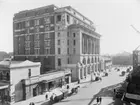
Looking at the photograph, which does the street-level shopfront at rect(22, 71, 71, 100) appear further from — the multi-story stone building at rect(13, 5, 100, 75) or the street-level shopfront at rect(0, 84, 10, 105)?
the multi-story stone building at rect(13, 5, 100, 75)

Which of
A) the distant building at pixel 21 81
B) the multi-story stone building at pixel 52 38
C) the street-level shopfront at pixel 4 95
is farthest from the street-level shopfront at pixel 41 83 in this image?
the multi-story stone building at pixel 52 38

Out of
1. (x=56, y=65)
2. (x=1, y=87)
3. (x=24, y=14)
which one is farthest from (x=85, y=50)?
(x=1, y=87)

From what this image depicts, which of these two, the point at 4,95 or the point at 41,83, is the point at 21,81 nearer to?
the point at 4,95

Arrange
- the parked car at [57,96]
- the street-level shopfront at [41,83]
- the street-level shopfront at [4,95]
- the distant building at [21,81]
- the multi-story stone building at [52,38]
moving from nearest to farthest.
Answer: the parked car at [57,96], the street-level shopfront at [4,95], the distant building at [21,81], the street-level shopfront at [41,83], the multi-story stone building at [52,38]

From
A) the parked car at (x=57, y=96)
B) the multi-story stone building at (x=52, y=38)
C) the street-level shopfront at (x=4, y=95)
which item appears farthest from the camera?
the multi-story stone building at (x=52, y=38)

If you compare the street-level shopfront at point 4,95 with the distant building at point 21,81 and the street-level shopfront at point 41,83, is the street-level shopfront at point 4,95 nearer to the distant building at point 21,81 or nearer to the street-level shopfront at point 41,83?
the distant building at point 21,81

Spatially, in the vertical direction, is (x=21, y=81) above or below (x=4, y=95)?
above

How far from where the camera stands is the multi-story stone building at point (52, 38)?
4253cm

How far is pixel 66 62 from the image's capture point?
138 ft

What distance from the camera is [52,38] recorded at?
4406cm

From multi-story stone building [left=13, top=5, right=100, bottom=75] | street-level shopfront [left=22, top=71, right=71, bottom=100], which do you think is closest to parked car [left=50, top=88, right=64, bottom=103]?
street-level shopfront [left=22, top=71, right=71, bottom=100]

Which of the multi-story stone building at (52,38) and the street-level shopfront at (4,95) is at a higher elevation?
the multi-story stone building at (52,38)

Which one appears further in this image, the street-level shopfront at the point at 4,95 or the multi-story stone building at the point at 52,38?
the multi-story stone building at the point at 52,38

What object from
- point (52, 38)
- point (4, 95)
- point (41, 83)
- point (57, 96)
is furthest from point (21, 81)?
point (52, 38)
